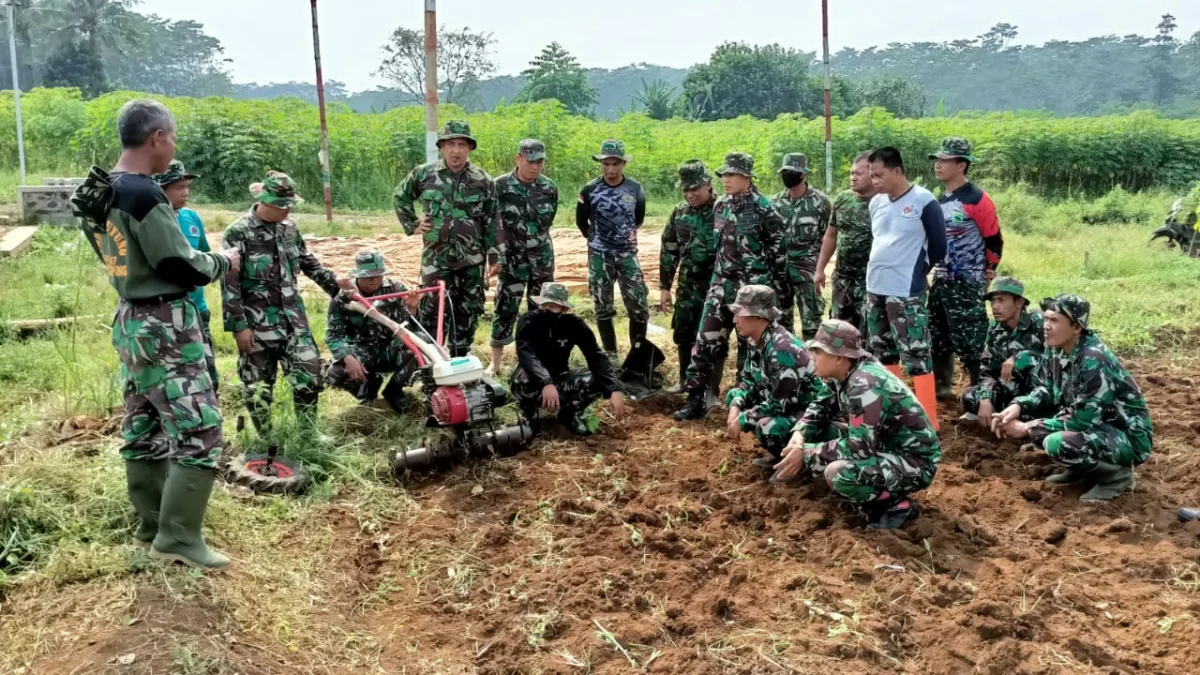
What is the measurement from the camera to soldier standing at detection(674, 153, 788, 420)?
608cm

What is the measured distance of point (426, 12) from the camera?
8.30 meters

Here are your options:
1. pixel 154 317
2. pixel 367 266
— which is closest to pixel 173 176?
pixel 367 266

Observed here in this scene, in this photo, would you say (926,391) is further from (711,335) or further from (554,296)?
(554,296)

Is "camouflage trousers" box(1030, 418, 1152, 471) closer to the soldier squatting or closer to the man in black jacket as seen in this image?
the soldier squatting

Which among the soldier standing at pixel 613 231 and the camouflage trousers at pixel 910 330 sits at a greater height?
the soldier standing at pixel 613 231

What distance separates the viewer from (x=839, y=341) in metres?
4.26

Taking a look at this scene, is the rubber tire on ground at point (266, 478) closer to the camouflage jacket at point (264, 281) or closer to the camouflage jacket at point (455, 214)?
the camouflage jacket at point (264, 281)

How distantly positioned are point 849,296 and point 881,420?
2.46m

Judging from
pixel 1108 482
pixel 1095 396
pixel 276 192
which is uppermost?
pixel 276 192

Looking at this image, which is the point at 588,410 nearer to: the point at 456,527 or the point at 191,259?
the point at 456,527

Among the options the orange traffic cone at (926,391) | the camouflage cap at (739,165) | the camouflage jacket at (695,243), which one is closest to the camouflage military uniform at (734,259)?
the camouflage cap at (739,165)

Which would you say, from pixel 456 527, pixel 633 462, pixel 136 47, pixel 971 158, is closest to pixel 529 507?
pixel 456 527

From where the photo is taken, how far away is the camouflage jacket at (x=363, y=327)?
6.12 m

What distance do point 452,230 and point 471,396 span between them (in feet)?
6.23
